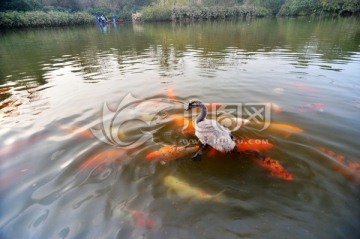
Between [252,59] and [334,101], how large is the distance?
7.35 metres

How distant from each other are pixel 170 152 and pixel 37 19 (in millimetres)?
54002

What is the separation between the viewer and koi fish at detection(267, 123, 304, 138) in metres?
5.92

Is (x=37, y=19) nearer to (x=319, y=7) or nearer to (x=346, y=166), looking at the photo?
(x=346, y=166)

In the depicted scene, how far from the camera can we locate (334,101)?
784 centimetres

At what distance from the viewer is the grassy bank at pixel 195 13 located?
55.5 m

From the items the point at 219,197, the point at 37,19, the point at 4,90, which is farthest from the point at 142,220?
the point at 37,19

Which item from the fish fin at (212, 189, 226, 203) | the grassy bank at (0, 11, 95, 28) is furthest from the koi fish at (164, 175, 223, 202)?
the grassy bank at (0, 11, 95, 28)

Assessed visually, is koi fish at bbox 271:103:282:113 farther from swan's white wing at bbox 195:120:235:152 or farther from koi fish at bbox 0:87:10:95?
koi fish at bbox 0:87:10:95

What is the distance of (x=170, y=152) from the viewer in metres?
5.27

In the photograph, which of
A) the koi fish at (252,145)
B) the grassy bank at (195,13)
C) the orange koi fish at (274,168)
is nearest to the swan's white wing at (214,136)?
the koi fish at (252,145)

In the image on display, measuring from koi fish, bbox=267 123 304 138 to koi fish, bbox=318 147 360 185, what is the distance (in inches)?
40.7

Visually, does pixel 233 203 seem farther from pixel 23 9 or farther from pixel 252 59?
pixel 23 9

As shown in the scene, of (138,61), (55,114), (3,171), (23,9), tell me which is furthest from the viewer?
(23,9)

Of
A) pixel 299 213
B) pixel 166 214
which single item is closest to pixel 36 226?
pixel 166 214
